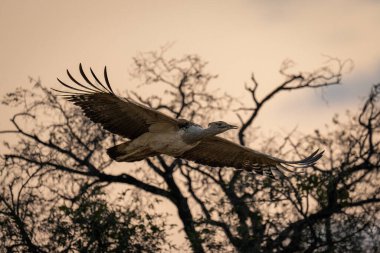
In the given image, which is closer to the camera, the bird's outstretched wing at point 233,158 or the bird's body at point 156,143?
the bird's body at point 156,143

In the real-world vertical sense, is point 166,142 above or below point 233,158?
below

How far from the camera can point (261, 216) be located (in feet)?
50.8

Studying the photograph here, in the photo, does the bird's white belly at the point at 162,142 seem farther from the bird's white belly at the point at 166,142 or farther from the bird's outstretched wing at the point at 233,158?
the bird's outstretched wing at the point at 233,158

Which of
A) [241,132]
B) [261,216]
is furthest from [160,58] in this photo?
[261,216]

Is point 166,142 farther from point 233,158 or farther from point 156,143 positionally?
point 233,158

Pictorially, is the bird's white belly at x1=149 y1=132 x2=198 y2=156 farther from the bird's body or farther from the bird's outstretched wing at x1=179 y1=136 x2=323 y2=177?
the bird's outstretched wing at x1=179 y1=136 x2=323 y2=177

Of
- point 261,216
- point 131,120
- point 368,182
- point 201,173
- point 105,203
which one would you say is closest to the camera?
point 131,120

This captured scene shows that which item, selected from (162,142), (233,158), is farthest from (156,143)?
(233,158)

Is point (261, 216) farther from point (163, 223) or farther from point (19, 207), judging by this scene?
point (19, 207)

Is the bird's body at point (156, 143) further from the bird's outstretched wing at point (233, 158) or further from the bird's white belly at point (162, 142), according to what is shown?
the bird's outstretched wing at point (233, 158)

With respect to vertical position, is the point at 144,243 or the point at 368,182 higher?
the point at 368,182

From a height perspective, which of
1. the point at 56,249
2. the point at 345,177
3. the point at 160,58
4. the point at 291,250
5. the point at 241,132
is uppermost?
the point at 160,58

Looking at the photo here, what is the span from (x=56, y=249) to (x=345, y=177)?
5.29 metres

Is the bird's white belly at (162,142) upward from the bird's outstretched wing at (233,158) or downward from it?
downward
